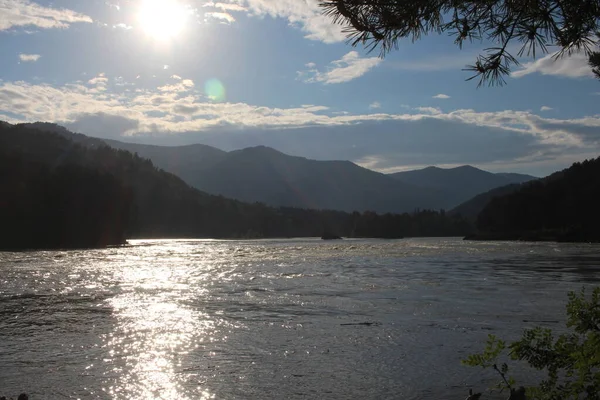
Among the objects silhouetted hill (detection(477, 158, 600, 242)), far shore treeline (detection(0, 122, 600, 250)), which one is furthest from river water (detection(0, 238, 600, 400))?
silhouetted hill (detection(477, 158, 600, 242))

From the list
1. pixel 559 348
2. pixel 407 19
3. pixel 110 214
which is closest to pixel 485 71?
pixel 407 19

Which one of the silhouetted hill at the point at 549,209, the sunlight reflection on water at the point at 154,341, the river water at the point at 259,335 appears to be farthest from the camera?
the silhouetted hill at the point at 549,209

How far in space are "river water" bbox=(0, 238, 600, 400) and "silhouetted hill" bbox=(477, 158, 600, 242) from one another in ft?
400

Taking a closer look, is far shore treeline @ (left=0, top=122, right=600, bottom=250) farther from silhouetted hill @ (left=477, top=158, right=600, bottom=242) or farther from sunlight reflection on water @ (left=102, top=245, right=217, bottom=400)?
sunlight reflection on water @ (left=102, top=245, right=217, bottom=400)

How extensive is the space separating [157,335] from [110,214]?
336ft

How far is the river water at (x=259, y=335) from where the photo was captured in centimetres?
1063

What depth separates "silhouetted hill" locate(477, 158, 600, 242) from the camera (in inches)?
5610

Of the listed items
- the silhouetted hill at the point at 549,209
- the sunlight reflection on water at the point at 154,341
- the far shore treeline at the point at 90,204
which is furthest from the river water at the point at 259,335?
the silhouetted hill at the point at 549,209

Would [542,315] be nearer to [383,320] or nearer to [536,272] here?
[383,320]

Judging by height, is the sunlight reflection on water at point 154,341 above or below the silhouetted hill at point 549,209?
below

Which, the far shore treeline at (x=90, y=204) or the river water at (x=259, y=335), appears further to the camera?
the far shore treeline at (x=90, y=204)

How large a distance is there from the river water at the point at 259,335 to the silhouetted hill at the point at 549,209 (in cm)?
12196

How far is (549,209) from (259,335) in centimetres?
15506

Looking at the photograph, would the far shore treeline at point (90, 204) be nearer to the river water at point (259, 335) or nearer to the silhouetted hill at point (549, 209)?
the silhouetted hill at point (549, 209)
